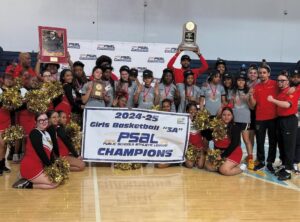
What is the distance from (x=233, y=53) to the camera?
35.8 feet

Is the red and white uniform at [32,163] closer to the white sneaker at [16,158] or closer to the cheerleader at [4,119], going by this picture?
the cheerleader at [4,119]

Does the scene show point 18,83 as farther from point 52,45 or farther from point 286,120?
point 286,120

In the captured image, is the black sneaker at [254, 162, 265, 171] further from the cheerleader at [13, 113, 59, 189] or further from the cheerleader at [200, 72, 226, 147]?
the cheerleader at [13, 113, 59, 189]

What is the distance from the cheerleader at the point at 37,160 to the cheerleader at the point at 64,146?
334mm

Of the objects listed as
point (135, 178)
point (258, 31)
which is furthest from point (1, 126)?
point (258, 31)

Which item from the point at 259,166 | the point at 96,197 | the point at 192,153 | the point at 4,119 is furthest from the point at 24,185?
the point at 259,166

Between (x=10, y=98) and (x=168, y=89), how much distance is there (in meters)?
2.26

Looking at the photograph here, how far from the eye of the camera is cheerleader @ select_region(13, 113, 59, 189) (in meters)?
3.74

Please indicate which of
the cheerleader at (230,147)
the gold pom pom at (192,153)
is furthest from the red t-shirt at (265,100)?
the gold pom pom at (192,153)

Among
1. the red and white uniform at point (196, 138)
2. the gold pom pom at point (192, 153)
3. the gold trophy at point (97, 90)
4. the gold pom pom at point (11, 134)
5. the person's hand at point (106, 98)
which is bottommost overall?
the gold pom pom at point (192, 153)

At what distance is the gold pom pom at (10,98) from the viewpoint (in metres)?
4.29

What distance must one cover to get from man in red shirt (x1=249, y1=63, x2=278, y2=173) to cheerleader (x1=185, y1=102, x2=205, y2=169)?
0.79m

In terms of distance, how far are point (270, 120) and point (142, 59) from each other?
5640mm

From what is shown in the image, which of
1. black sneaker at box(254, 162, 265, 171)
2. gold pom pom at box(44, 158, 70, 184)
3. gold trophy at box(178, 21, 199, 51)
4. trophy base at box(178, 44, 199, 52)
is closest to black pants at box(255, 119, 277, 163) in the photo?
black sneaker at box(254, 162, 265, 171)
